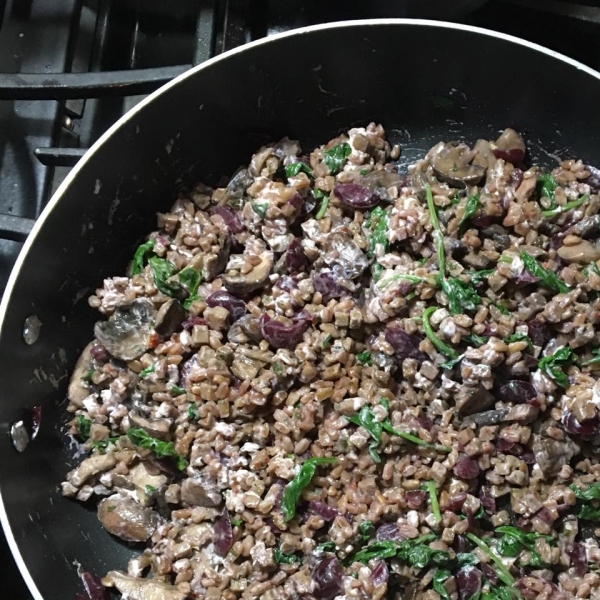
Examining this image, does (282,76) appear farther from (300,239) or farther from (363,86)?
(300,239)

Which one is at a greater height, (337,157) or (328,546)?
(337,157)

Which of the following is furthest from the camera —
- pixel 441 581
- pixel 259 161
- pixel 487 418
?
pixel 259 161

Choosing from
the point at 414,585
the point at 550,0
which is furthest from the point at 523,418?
the point at 550,0

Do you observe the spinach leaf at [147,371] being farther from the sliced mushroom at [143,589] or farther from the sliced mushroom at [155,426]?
the sliced mushroom at [143,589]

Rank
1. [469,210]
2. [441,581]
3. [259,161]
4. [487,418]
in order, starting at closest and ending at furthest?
[441,581]
[487,418]
[469,210]
[259,161]

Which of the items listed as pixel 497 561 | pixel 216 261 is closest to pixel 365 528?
pixel 497 561

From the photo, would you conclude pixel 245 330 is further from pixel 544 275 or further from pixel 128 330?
pixel 544 275
